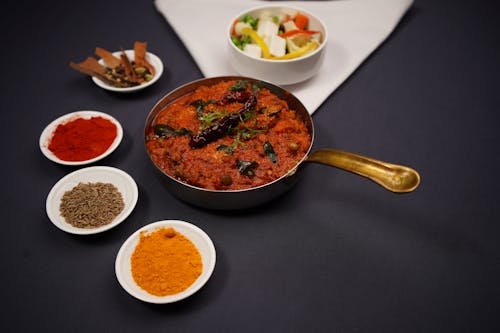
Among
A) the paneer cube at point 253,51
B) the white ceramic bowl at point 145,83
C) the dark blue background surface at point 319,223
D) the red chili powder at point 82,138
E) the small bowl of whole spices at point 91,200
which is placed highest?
the paneer cube at point 253,51

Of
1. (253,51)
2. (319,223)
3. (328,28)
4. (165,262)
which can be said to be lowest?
(319,223)

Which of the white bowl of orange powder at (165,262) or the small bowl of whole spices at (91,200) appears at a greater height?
the small bowl of whole spices at (91,200)

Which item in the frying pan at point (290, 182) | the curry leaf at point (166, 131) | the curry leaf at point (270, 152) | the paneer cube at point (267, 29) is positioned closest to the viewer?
the frying pan at point (290, 182)

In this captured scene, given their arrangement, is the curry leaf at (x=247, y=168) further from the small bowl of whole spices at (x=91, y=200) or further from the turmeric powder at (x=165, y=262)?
the small bowl of whole spices at (x=91, y=200)

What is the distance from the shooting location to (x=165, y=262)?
5.63 feet

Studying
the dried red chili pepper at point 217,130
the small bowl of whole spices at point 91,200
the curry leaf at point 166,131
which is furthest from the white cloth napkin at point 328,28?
the small bowl of whole spices at point 91,200

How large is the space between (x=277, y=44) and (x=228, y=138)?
0.84m

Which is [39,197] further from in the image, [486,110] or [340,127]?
[486,110]

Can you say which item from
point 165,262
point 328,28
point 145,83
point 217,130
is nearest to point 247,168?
point 217,130

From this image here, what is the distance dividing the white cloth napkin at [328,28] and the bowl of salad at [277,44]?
0.16 meters

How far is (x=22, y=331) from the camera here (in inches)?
65.4

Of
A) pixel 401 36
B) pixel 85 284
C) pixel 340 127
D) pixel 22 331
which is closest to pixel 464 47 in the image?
pixel 401 36

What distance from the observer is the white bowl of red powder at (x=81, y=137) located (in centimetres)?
219

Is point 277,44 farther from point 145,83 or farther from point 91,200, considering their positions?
point 91,200
